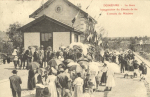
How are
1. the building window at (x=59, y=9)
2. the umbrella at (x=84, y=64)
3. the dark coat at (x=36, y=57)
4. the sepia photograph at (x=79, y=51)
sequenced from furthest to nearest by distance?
1. the building window at (x=59, y=9)
2. the dark coat at (x=36, y=57)
3. the umbrella at (x=84, y=64)
4. the sepia photograph at (x=79, y=51)

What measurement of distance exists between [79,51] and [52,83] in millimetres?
2779

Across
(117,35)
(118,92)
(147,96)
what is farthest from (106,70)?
(117,35)

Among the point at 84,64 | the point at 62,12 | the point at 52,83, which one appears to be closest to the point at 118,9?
the point at 84,64

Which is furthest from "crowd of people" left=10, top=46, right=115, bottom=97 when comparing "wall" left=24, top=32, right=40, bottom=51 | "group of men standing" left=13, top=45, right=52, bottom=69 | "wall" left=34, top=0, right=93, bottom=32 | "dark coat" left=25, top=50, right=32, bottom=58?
"wall" left=34, top=0, right=93, bottom=32

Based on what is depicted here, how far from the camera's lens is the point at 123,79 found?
8914 mm

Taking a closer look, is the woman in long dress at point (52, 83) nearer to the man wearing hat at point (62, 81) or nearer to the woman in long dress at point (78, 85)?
the man wearing hat at point (62, 81)

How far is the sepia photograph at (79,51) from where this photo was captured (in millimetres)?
6281

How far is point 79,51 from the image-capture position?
8.52 metres

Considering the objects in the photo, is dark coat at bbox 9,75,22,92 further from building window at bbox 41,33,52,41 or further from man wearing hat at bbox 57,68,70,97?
building window at bbox 41,33,52,41

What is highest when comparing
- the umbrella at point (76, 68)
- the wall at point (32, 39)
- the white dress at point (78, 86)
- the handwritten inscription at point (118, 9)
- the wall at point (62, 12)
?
the wall at point (62, 12)

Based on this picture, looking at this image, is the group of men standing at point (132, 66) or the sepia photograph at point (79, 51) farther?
the group of men standing at point (132, 66)

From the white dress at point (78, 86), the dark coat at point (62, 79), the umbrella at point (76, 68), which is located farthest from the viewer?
the umbrella at point (76, 68)

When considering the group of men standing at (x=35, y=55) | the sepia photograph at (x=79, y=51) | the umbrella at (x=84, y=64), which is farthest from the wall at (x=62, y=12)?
the umbrella at (x=84, y=64)

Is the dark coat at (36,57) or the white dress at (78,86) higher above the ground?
the dark coat at (36,57)
